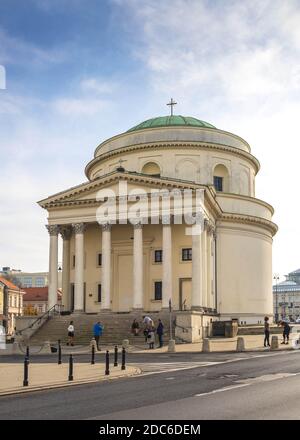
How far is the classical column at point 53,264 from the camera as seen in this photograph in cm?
5084

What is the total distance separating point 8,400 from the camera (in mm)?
15992

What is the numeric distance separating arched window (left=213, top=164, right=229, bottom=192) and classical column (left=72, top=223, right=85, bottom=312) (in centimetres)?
1673

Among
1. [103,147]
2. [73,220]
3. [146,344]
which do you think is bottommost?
[146,344]

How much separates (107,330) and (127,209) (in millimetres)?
9794

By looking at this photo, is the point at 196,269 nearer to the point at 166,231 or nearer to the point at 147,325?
the point at 166,231

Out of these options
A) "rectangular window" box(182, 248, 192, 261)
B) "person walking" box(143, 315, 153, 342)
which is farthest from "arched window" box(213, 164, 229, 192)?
"person walking" box(143, 315, 153, 342)

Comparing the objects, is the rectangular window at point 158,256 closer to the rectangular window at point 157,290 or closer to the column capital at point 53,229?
the rectangular window at point 157,290

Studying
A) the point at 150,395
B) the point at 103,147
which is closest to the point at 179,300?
the point at 103,147

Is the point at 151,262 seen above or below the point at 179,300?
above

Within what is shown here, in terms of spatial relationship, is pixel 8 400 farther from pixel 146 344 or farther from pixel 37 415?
pixel 146 344

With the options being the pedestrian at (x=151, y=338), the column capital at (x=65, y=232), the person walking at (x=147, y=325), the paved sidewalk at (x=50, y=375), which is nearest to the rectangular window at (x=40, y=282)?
the column capital at (x=65, y=232)

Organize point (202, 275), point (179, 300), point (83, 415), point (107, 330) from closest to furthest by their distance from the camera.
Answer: point (83, 415) < point (107, 330) < point (202, 275) < point (179, 300)

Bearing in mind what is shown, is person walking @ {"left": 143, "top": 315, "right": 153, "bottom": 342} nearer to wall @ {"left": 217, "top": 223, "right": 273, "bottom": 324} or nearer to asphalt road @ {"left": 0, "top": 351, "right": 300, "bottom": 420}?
asphalt road @ {"left": 0, "top": 351, "right": 300, "bottom": 420}
